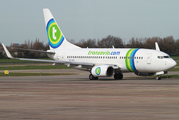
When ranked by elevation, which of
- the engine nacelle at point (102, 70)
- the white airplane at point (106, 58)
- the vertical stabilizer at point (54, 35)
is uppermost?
the vertical stabilizer at point (54, 35)

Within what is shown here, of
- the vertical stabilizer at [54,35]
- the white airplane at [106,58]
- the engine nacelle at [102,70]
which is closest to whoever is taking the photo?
the white airplane at [106,58]

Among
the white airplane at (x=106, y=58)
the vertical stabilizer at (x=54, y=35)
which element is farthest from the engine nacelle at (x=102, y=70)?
the vertical stabilizer at (x=54, y=35)

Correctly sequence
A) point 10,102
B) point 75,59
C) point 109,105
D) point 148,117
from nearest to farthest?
point 148,117, point 109,105, point 10,102, point 75,59

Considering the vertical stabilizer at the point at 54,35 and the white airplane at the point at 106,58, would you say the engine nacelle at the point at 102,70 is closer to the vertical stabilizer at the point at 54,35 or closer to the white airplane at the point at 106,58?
the white airplane at the point at 106,58

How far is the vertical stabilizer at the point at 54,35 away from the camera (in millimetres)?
43688

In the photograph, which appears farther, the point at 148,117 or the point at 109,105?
the point at 109,105

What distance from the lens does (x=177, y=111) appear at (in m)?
14.5

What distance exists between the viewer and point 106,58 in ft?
128

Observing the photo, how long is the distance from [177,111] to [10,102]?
9.66 m

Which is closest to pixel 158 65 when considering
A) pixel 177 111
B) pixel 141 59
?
pixel 141 59

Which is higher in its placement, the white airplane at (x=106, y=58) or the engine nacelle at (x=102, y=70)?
the white airplane at (x=106, y=58)

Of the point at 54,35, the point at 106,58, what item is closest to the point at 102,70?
the point at 106,58

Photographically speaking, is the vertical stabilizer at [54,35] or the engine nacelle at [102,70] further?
the vertical stabilizer at [54,35]

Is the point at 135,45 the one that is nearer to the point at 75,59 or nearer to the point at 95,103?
the point at 75,59
